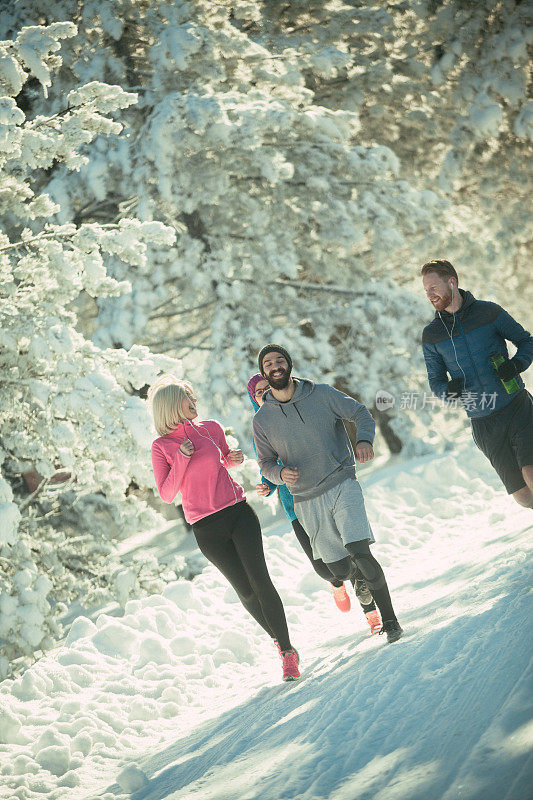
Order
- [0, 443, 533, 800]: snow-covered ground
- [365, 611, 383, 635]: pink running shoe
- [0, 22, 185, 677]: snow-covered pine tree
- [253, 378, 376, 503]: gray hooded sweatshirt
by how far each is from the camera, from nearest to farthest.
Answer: [0, 443, 533, 800]: snow-covered ground
[253, 378, 376, 503]: gray hooded sweatshirt
[365, 611, 383, 635]: pink running shoe
[0, 22, 185, 677]: snow-covered pine tree

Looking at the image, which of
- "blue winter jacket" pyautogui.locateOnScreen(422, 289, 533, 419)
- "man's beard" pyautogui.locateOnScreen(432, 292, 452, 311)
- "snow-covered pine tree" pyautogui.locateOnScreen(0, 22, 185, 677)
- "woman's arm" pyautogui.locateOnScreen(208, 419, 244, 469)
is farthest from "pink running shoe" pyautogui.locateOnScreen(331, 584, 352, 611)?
"man's beard" pyautogui.locateOnScreen(432, 292, 452, 311)

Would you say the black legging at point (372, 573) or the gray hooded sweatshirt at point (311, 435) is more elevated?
the gray hooded sweatshirt at point (311, 435)

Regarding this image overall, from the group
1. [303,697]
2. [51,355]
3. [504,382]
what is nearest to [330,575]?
[303,697]

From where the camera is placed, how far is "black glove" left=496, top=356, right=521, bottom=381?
15.0 feet

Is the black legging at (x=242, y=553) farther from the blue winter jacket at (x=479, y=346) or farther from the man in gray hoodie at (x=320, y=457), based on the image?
the blue winter jacket at (x=479, y=346)

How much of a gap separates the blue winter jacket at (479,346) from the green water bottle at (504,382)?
0.08 ft

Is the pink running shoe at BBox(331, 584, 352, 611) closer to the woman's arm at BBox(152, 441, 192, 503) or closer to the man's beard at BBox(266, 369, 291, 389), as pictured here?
the woman's arm at BBox(152, 441, 192, 503)

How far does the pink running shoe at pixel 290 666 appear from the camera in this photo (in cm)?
488

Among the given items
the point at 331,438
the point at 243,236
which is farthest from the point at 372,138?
the point at 331,438

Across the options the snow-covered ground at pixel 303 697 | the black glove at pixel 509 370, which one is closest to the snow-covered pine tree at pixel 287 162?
the snow-covered ground at pixel 303 697

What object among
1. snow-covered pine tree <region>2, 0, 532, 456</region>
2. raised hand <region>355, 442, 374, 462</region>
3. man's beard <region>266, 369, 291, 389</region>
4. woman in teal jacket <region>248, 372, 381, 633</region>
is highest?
snow-covered pine tree <region>2, 0, 532, 456</region>

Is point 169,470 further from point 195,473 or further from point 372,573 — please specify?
point 372,573

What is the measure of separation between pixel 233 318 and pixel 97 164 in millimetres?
2826

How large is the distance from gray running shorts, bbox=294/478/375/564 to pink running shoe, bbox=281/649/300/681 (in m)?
0.68
